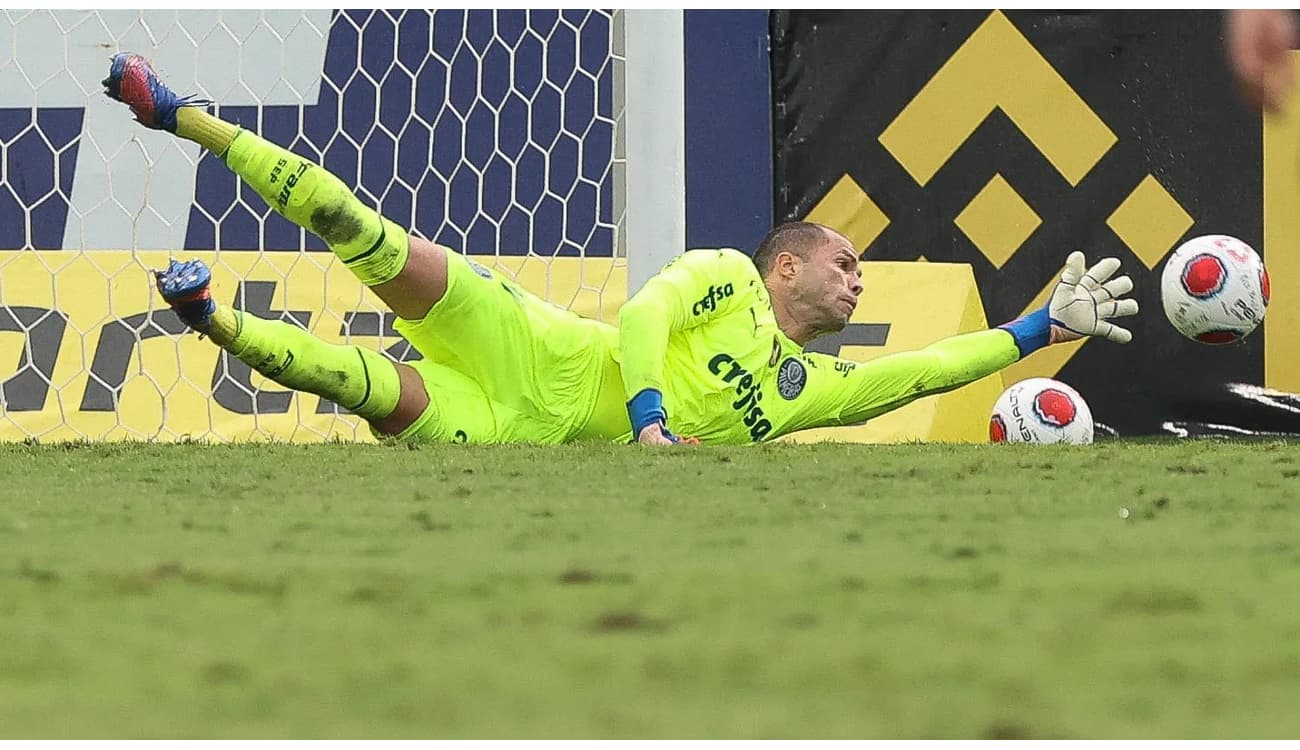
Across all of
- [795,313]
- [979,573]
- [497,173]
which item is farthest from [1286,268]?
[979,573]

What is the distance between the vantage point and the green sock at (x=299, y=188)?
259 centimetres

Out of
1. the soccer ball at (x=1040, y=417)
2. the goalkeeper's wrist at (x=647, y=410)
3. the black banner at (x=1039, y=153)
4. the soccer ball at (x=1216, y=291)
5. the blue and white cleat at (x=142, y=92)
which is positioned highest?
the black banner at (x=1039, y=153)

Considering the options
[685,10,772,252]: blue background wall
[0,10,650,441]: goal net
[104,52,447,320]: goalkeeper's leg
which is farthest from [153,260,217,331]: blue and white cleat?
[685,10,772,252]: blue background wall

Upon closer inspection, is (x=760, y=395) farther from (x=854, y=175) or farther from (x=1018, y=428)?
(x=854, y=175)

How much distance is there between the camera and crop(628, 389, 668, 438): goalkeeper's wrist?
104 inches

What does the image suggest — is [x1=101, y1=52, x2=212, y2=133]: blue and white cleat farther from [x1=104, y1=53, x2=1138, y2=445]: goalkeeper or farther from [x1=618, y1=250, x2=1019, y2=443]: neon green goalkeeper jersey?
[x1=618, y1=250, x2=1019, y2=443]: neon green goalkeeper jersey

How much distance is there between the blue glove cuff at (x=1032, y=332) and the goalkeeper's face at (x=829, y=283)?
0.30 metres

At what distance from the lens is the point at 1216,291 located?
3012mm

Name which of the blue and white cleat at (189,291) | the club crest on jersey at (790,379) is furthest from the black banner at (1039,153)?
the blue and white cleat at (189,291)

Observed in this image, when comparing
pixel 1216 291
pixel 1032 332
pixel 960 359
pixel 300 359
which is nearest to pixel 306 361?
pixel 300 359

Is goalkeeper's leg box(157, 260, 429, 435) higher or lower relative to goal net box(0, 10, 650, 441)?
lower

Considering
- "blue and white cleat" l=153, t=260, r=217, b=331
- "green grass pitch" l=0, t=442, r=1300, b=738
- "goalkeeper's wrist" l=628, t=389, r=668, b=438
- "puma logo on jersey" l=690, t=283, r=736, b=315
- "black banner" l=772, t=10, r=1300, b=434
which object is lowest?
"green grass pitch" l=0, t=442, r=1300, b=738

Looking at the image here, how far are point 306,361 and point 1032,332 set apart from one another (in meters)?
1.22

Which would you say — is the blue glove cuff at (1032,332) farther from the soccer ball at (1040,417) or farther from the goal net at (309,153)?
the goal net at (309,153)
